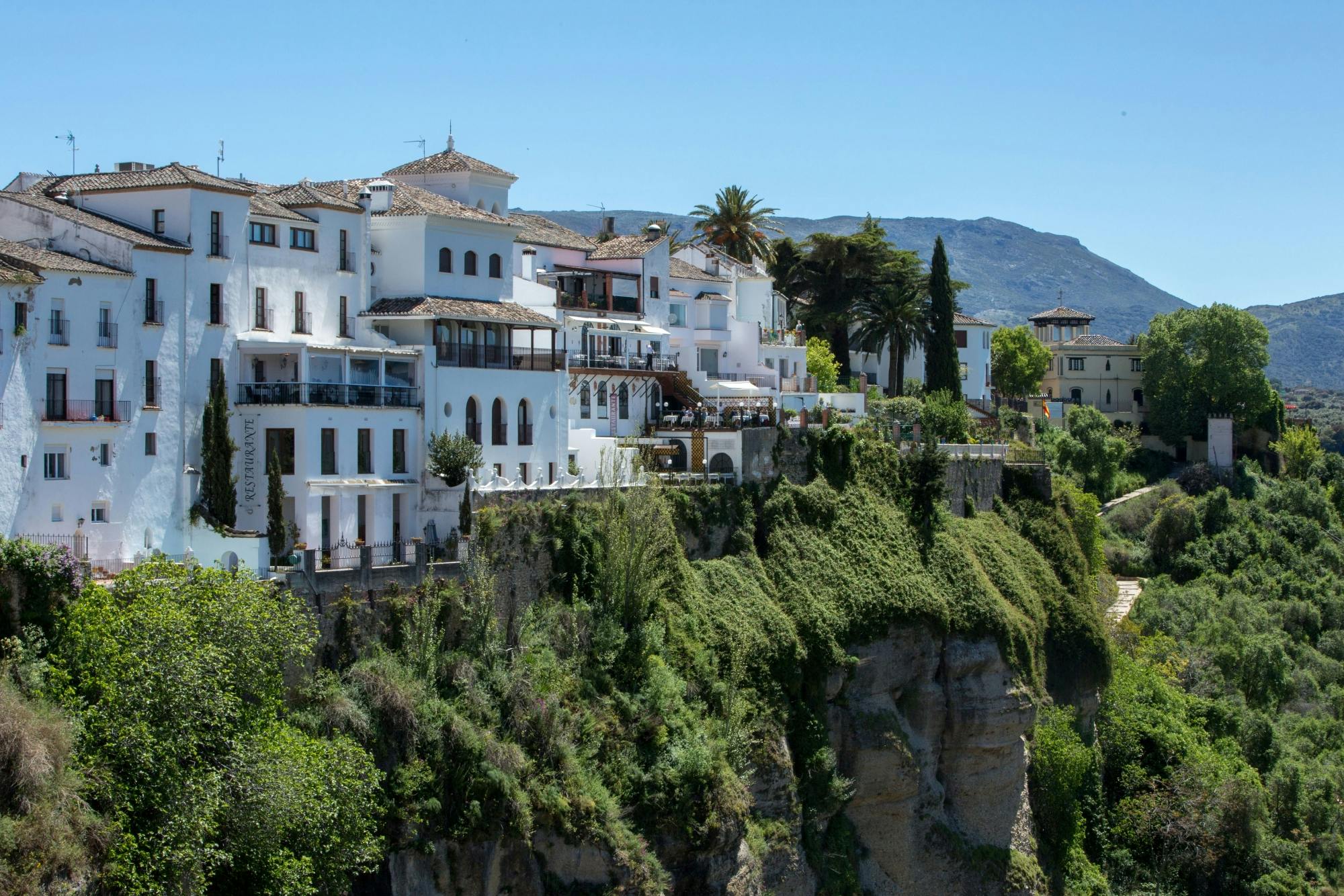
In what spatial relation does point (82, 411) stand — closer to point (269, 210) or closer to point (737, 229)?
point (269, 210)

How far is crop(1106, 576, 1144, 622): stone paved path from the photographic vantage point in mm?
85562

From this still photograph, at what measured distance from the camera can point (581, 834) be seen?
4438 cm

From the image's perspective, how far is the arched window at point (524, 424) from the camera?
182ft

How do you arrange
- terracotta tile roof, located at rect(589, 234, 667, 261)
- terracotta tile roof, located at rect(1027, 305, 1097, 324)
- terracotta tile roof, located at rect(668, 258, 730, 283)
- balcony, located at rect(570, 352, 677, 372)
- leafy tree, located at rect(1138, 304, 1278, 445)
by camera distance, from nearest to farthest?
balcony, located at rect(570, 352, 677, 372) < terracotta tile roof, located at rect(589, 234, 667, 261) < terracotta tile roof, located at rect(668, 258, 730, 283) < leafy tree, located at rect(1138, 304, 1278, 445) < terracotta tile roof, located at rect(1027, 305, 1097, 324)

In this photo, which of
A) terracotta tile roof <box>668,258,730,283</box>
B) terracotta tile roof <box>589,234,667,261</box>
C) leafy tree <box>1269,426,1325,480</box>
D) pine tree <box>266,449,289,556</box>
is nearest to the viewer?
pine tree <box>266,449,289,556</box>

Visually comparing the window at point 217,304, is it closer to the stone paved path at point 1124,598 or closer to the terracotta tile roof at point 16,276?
the terracotta tile roof at point 16,276

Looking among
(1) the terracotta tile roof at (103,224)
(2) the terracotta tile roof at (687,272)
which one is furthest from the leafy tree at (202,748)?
(2) the terracotta tile roof at (687,272)

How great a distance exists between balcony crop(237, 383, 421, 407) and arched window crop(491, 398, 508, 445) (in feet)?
10.9

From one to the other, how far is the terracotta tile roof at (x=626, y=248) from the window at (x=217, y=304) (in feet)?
78.6

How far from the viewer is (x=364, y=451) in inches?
1965

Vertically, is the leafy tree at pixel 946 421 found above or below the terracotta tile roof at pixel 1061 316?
below

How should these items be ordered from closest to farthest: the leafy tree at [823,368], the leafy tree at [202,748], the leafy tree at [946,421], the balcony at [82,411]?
1. the leafy tree at [202,748]
2. the balcony at [82,411]
3. the leafy tree at [946,421]
4. the leafy tree at [823,368]

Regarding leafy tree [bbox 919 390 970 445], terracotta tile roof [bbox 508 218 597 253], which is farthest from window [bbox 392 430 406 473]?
leafy tree [bbox 919 390 970 445]

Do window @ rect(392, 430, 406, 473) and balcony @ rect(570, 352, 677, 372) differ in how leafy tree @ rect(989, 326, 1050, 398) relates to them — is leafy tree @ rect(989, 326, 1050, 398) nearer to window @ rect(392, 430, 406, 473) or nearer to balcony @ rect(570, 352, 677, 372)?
balcony @ rect(570, 352, 677, 372)
